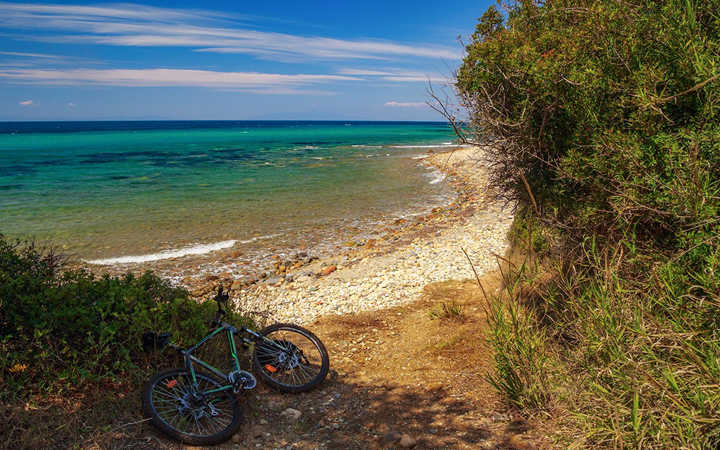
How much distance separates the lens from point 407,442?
450 centimetres

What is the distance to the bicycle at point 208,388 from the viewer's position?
15.1ft

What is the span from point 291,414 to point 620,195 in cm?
458

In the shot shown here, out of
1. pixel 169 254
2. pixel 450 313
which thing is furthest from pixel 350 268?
pixel 169 254

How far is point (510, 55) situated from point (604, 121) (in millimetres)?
1483

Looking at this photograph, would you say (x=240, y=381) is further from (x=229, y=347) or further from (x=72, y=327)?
(x=72, y=327)

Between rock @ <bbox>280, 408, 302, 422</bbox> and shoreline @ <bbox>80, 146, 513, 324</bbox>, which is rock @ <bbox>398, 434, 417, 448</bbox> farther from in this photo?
shoreline @ <bbox>80, 146, 513, 324</bbox>

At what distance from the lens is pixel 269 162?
150ft

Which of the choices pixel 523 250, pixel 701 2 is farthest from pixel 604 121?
pixel 523 250

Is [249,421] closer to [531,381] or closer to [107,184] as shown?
[531,381]

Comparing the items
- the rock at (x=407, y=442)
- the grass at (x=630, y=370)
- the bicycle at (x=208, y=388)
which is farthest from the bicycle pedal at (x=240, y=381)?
the grass at (x=630, y=370)

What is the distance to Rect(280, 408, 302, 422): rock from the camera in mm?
5295

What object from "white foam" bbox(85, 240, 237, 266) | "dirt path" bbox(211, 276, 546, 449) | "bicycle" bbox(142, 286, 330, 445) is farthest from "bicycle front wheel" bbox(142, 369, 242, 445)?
"white foam" bbox(85, 240, 237, 266)

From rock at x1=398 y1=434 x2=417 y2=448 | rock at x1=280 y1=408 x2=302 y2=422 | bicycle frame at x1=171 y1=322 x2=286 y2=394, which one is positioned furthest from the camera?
rock at x1=280 y1=408 x2=302 y2=422

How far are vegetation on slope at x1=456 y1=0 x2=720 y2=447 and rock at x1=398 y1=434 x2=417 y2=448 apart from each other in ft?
3.98
